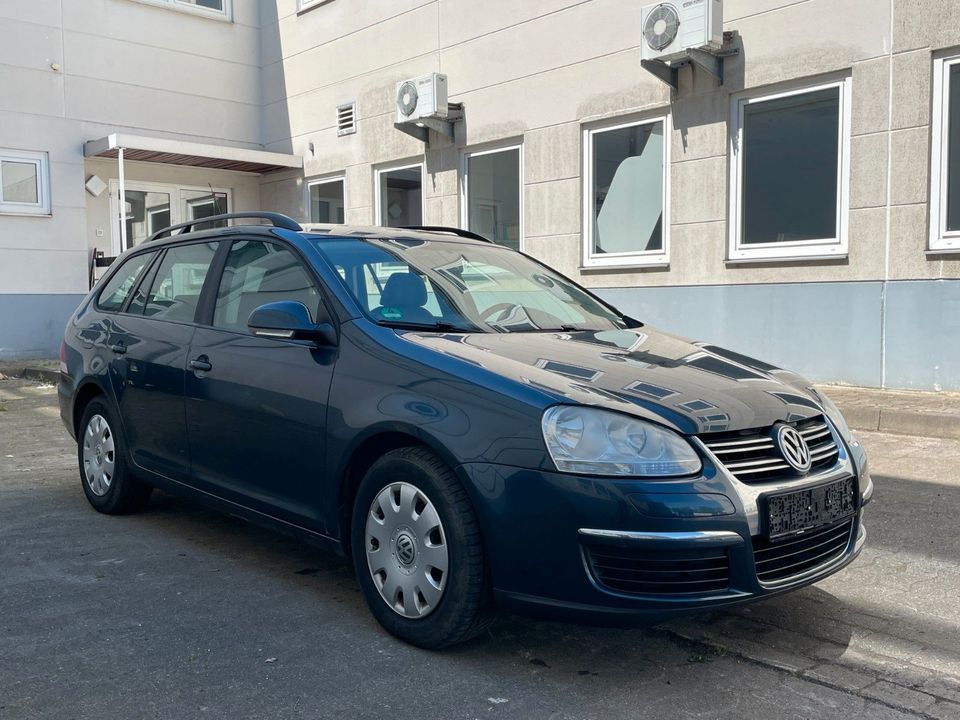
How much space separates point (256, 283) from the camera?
4367 millimetres

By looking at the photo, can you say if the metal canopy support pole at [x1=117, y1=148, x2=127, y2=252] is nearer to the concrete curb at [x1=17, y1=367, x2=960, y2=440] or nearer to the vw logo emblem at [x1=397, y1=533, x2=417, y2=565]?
the concrete curb at [x1=17, y1=367, x2=960, y2=440]

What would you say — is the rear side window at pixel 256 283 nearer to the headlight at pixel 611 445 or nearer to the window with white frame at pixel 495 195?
the headlight at pixel 611 445

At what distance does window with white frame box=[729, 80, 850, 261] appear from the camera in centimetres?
889

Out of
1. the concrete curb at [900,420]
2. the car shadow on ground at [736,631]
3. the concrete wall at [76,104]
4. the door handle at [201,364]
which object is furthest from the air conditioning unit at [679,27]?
the concrete wall at [76,104]

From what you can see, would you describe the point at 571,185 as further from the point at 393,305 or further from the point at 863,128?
the point at 393,305

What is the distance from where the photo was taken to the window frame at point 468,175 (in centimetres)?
1180

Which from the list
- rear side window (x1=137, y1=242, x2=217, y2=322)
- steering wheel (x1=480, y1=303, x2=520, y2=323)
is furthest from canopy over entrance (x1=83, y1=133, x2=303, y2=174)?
steering wheel (x1=480, y1=303, x2=520, y2=323)

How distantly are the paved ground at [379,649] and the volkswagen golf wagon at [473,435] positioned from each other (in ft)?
0.91

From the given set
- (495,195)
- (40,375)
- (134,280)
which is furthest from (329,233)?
(40,375)

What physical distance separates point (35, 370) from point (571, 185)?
7239 millimetres

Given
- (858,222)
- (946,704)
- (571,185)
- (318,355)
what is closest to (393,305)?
(318,355)

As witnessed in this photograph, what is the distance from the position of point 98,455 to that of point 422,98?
8.23 m

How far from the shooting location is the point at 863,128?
8.57m

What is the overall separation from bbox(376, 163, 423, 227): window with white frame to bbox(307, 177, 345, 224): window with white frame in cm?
94
